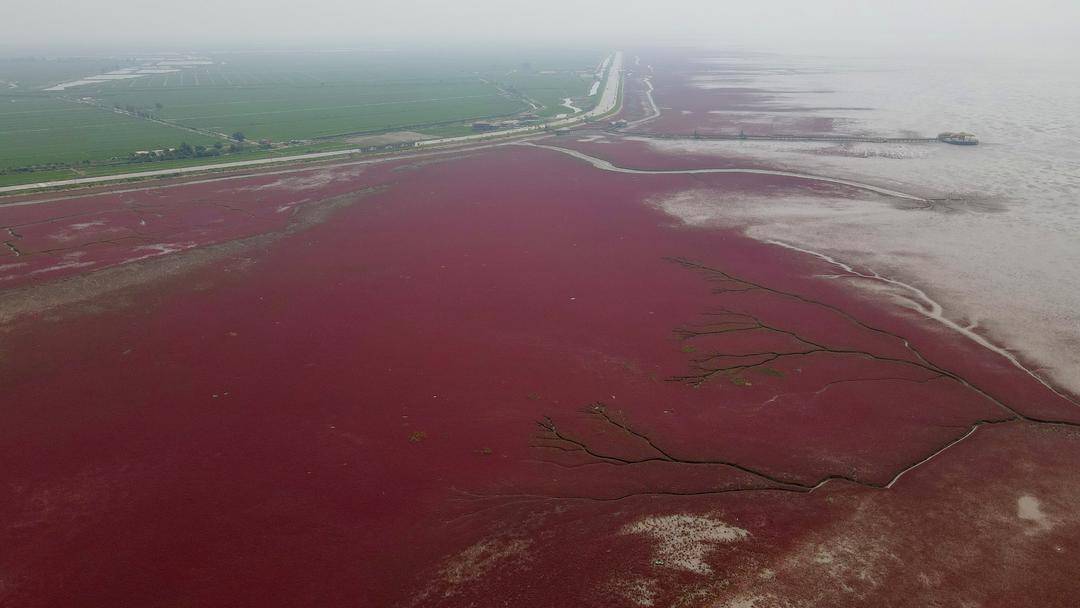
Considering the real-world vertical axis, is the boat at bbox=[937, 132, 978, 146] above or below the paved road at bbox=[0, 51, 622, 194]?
below

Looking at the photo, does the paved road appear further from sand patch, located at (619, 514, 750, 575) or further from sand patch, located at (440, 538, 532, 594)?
sand patch, located at (619, 514, 750, 575)

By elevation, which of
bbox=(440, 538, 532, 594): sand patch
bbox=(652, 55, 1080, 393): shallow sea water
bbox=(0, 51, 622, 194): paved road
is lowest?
bbox=(440, 538, 532, 594): sand patch

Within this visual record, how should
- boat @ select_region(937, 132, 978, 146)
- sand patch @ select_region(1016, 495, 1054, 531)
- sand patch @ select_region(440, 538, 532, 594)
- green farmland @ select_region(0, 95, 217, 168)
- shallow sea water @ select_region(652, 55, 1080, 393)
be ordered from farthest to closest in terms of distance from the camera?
boat @ select_region(937, 132, 978, 146) → green farmland @ select_region(0, 95, 217, 168) → shallow sea water @ select_region(652, 55, 1080, 393) → sand patch @ select_region(1016, 495, 1054, 531) → sand patch @ select_region(440, 538, 532, 594)

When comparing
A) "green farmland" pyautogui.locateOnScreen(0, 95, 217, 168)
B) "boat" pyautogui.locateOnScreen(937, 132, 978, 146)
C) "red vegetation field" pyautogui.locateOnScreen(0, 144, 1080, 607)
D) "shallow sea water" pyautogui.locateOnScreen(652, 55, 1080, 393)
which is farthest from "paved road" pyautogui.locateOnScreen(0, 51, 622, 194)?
"boat" pyautogui.locateOnScreen(937, 132, 978, 146)

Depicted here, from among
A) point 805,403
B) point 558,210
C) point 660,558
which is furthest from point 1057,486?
point 558,210

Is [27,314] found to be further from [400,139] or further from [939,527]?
[400,139]

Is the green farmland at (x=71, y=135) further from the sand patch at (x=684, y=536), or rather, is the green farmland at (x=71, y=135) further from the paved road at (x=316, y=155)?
the sand patch at (x=684, y=536)
